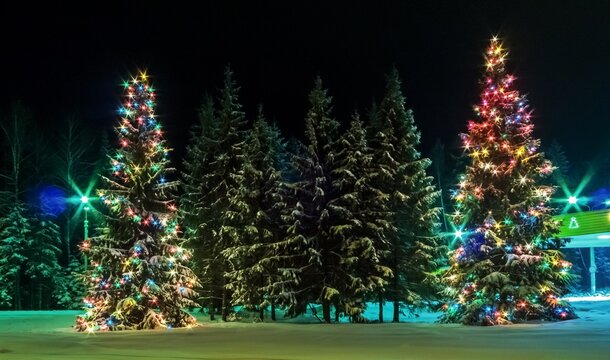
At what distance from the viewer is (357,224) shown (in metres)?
26.6

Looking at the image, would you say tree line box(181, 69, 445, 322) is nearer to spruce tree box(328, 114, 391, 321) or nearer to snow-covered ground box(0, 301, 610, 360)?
spruce tree box(328, 114, 391, 321)

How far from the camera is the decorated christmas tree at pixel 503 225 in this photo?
22.1 m

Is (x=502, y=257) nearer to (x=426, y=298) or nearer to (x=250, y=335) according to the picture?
(x=426, y=298)

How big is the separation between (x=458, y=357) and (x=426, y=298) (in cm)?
1715

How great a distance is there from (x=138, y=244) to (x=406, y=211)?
12.1 meters

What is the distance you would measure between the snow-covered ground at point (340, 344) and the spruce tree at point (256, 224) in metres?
7.37

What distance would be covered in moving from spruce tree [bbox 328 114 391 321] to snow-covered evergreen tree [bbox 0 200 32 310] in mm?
24433

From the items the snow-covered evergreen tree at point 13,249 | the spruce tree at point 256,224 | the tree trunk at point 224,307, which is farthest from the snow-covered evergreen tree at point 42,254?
the spruce tree at point 256,224

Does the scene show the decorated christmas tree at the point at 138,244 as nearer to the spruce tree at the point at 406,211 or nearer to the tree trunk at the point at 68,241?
the spruce tree at the point at 406,211

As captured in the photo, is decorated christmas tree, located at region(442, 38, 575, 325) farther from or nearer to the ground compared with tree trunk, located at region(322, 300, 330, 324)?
farther from the ground

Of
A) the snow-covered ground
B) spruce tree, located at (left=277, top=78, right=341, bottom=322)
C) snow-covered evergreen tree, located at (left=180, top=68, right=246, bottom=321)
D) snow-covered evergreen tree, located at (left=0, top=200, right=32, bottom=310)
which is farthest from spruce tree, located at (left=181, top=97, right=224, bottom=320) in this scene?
snow-covered evergreen tree, located at (left=0, top=200, right=32, bottom=310)

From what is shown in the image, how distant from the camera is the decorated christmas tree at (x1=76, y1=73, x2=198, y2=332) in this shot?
23344mm

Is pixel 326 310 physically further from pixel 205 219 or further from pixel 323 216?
pixel 205 219

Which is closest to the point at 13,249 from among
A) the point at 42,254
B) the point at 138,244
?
the point at 42,254
